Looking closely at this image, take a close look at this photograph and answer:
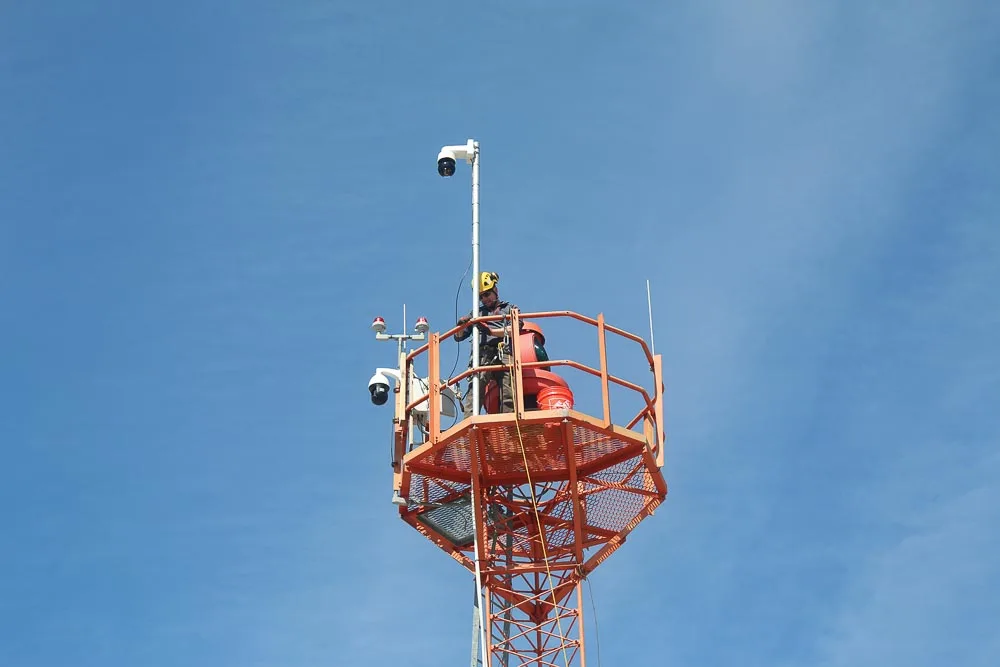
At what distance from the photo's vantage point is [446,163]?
3359 centimetres

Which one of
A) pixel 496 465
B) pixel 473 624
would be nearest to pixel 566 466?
pixel 496 465

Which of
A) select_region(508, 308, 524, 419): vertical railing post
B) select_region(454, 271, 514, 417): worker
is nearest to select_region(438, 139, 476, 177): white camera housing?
select_region(454, 271, 514, 417): worker

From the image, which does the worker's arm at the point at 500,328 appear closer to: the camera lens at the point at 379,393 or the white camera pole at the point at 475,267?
the white camera pole at the point at 475,267

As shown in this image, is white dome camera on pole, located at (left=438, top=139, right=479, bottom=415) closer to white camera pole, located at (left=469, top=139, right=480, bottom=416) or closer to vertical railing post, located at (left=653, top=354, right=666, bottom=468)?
white camera pole, located at (left=469, top=139, right=480, bottom=416)

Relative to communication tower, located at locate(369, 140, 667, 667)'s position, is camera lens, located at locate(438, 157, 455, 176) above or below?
above

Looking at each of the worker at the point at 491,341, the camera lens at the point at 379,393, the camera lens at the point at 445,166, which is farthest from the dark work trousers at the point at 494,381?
the camera lens at the point at 445,166

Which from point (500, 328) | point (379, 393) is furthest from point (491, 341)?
point (379, 393)

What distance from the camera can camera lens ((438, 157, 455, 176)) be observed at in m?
33.6

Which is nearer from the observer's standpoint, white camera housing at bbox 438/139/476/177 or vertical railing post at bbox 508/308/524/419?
vertical railing post at bbox 508/308/524/419

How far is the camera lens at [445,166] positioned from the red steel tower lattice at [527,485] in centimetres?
374

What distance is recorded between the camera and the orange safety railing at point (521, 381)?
2950 centimetres

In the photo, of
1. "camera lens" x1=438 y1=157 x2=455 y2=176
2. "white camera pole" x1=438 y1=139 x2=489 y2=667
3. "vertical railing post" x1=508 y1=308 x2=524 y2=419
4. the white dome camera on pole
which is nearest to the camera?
"vertical railing post" x1=508 y1=308 x2=524 y2=419

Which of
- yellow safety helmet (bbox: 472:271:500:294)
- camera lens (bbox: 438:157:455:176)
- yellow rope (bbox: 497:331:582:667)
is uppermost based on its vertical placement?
camera lens (bbox: 438:157:455:176)

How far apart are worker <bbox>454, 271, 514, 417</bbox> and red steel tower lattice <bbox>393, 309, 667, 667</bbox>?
13.0 inches
